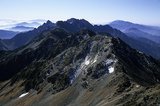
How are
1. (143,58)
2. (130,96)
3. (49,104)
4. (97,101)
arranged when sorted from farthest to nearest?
1. (143,58)
2. (49,104)
3. (97,101)
4. (130,96)

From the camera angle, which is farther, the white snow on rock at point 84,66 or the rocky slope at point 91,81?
the white snow on rock at point 84,66

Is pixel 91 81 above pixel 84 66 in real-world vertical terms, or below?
below

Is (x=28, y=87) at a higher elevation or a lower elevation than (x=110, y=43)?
lower

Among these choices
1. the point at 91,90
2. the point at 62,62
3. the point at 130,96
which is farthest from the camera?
the point at 62,62

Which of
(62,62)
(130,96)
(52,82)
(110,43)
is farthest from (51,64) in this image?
(130,96)

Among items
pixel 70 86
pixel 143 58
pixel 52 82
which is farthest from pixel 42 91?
pixel 143 58

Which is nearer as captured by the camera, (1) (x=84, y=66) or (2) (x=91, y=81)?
(2) (x=91, y=81)

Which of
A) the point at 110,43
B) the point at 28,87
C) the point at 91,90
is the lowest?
the point at 28,87

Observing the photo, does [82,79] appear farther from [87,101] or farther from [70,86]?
[87,101]

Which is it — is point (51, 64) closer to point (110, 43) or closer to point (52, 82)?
point (52, 82)

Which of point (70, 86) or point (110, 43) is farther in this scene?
point (110, 43)

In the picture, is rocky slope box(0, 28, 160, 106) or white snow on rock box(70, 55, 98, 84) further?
white snow on rock box(70, 55, 98, 84)
